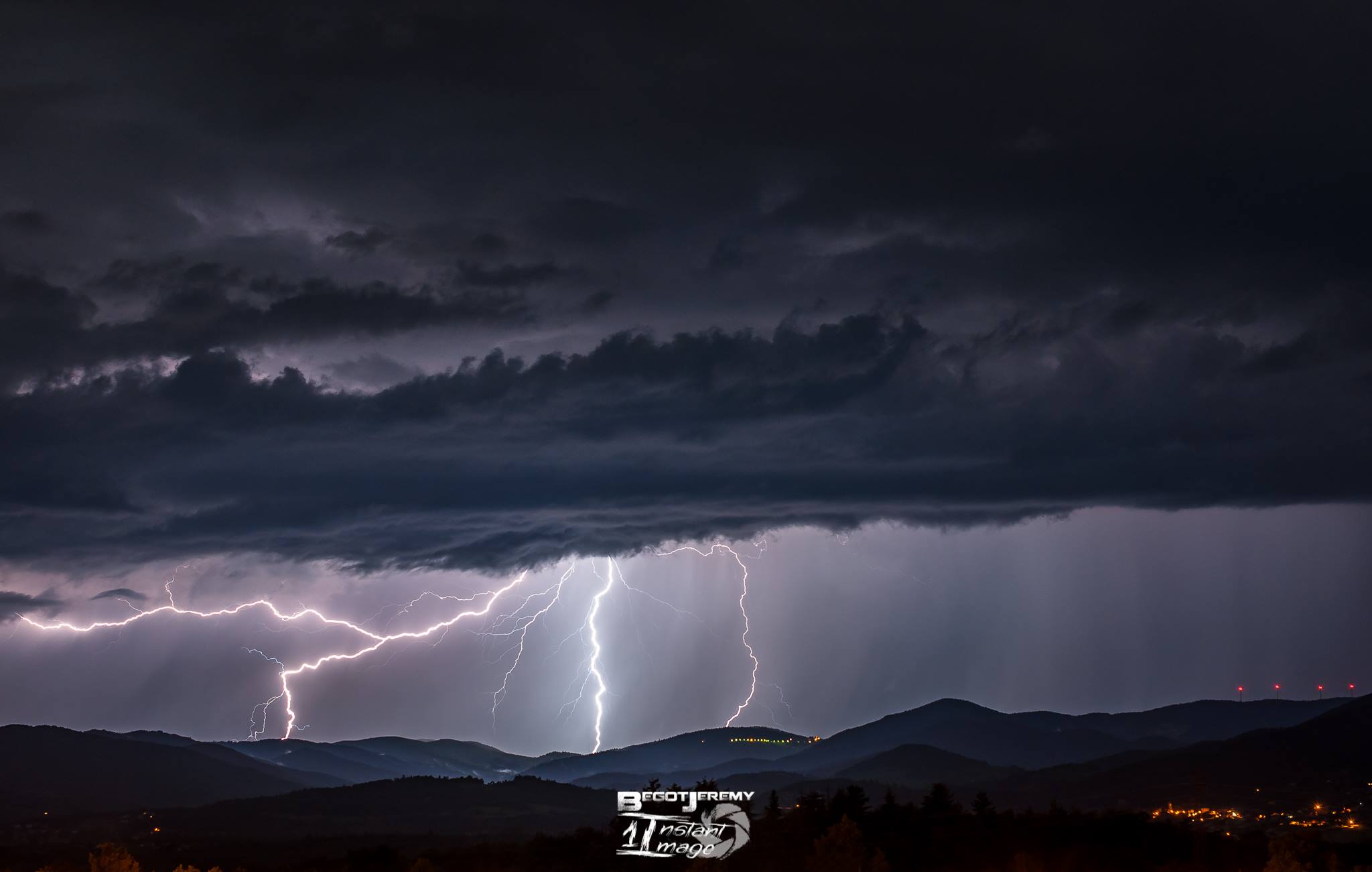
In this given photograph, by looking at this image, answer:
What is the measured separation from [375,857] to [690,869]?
257ft

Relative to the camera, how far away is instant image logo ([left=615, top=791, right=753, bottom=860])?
99.0 meters

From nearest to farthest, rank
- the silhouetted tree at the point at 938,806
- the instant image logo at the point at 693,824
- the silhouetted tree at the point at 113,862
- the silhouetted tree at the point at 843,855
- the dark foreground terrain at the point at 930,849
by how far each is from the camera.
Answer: the silhouetted tree at the point at 843,855 → the instant image logo at the point at 693,824 → the dark foreground terrain at the point at 930,849 → the silhouetted tree at the point at 113,862 → the silhouetted tree at the point at 938,806

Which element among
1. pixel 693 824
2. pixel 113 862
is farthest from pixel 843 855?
pixel 113 862

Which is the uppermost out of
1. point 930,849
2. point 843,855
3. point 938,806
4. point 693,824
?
point 938,806

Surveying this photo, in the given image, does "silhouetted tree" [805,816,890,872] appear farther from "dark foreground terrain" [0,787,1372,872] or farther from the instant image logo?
the instant image logo

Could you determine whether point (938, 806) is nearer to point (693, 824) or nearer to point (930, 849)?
point (930, 849)

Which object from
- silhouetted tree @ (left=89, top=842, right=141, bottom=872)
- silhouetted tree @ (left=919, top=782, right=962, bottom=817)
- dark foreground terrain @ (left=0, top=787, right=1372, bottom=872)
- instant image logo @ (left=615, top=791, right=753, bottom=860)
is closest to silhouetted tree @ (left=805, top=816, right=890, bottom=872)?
dark foreground terrain @ (left=0, top=787, right=1372, bottom=872)

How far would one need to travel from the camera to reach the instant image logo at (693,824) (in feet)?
325

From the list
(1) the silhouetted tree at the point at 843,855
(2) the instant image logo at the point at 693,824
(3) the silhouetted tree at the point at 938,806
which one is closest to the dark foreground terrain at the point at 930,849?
(1) the silhouetted tree at the point at 843,855

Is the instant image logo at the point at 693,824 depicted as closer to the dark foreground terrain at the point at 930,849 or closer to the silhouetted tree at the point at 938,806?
the dark foreground terrain at the point at 930,849

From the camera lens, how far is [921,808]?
15388cm

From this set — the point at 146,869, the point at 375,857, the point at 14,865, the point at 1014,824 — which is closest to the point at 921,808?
the point at 1014,824

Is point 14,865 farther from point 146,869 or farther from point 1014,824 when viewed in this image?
point 1014,824

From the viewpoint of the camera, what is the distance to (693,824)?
10250 cm
